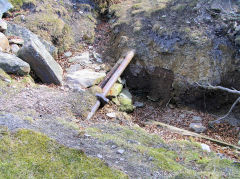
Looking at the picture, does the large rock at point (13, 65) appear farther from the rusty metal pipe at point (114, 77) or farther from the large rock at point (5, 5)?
the large rock at point (5, 5)

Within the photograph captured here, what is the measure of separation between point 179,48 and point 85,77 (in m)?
3.82

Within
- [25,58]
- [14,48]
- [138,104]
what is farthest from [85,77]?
[14,48]

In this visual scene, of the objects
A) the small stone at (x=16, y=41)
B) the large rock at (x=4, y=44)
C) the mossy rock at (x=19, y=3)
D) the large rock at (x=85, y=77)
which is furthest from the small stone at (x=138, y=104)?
the mossy rock at (x=19, y=3)

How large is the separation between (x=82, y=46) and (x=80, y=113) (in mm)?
4834

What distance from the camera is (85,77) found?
29.8 ft

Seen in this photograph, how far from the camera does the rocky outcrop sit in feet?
30.7

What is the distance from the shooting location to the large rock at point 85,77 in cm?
882

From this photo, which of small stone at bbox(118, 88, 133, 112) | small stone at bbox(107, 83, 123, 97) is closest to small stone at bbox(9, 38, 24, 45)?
small stone at bbox(107, 83, 123, 97)

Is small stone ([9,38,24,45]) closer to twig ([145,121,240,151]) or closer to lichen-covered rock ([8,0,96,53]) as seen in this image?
lichen-covered rock ([8,0,96,53])

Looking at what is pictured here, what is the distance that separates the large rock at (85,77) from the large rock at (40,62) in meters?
0.48

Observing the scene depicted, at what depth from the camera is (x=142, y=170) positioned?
448 centimetres

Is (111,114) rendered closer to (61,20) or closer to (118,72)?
(118,72)

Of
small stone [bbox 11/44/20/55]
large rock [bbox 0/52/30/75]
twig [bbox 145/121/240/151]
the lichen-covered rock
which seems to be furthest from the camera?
the lichen-covered rock

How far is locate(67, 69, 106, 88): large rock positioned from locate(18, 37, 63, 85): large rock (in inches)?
19.1
